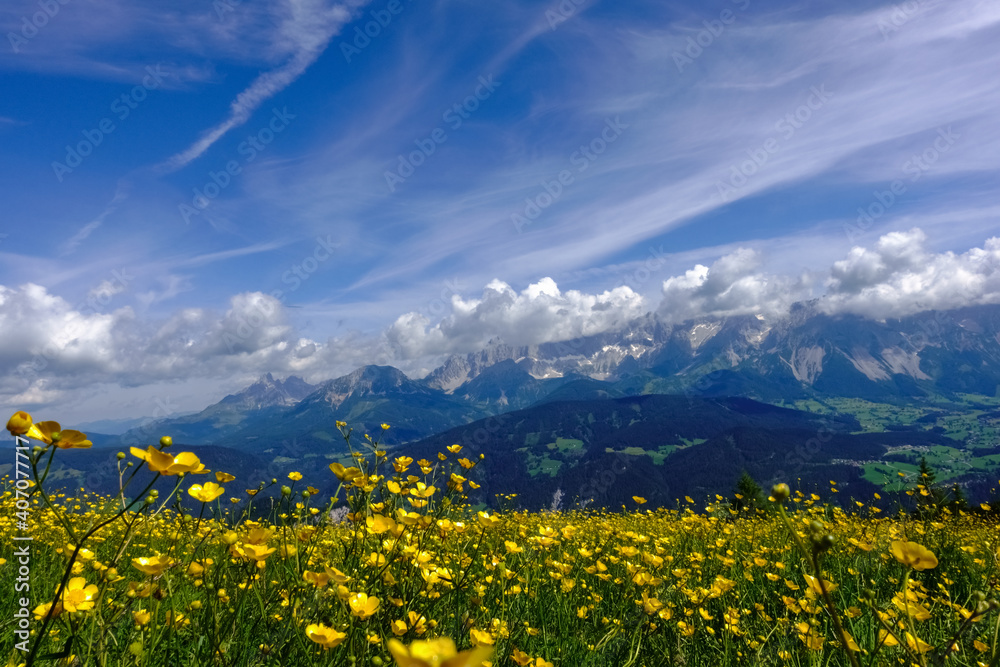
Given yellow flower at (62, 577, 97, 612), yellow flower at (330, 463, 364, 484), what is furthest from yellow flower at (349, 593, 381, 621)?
yellow flower at (62, 577, 97, 612)

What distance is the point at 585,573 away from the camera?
242 inches

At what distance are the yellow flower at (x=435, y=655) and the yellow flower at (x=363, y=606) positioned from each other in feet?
5.35

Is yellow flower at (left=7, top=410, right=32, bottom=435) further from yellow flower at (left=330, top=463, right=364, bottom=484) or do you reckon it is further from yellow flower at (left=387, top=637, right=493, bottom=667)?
yellow flower at (left=387, top=637, right=493, bottom=667)

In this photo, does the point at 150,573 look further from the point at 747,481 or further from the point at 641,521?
the point at 747,481

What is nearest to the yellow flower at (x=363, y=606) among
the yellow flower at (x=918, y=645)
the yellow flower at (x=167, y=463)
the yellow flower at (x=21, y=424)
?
the yellow flower at (x=167, y=463)

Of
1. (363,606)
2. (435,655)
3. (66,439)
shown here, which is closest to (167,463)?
(66,439)

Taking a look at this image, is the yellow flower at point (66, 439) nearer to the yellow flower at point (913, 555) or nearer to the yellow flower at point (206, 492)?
the yellow flower at point (206, 492)

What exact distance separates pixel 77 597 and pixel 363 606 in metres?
1.53

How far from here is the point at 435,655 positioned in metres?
0.85

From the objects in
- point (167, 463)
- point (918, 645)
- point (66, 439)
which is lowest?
point (918, 645)

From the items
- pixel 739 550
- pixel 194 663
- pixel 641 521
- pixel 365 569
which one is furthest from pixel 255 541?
pixel 641 521

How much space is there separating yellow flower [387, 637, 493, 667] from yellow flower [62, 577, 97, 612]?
95.8 inches

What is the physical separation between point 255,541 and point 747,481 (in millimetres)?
51317

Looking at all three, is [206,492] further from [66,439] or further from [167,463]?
[167,463]
